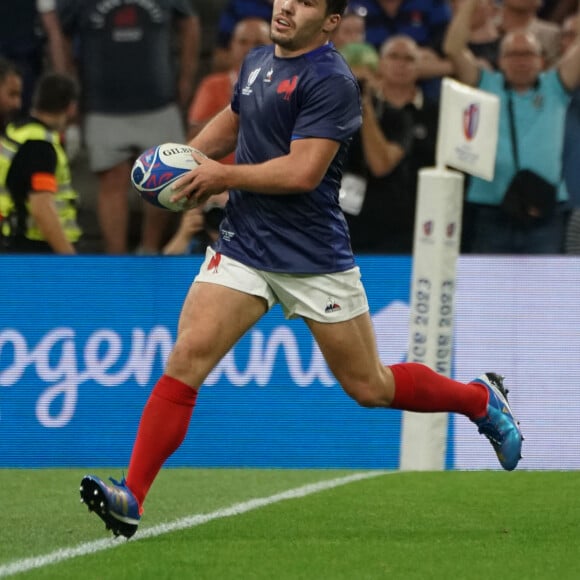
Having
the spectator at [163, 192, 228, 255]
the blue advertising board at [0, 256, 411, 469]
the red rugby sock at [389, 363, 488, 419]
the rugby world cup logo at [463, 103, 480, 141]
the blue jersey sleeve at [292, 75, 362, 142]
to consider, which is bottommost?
the blue advertising board at [0, 256, 411, 469]

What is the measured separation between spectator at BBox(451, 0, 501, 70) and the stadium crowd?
15 mm

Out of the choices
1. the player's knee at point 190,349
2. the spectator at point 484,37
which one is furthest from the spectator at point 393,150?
the player's knee at point 190,349

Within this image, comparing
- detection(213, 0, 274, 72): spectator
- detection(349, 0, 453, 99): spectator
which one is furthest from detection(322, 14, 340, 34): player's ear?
detection(213, 0, 274, 72): spectator

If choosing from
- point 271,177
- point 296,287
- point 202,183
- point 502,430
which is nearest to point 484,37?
point 502,430

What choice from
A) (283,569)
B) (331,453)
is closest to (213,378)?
(331,453)

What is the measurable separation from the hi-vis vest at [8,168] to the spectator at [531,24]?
348 centimetres

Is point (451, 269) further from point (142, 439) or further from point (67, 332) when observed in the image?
point (142, 439)

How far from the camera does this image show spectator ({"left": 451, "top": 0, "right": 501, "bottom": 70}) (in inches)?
432

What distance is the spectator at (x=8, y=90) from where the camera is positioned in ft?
33.1

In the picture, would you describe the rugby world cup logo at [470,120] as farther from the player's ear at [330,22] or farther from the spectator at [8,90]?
the spectator at [8,90]

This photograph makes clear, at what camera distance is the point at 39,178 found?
30.1 ft

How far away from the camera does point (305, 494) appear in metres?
7.38

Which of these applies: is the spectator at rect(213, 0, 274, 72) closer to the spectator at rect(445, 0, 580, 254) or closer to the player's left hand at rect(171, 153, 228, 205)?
the spectator at rect(445, 0, 580, 254)

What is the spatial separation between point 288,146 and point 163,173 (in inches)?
19.6
